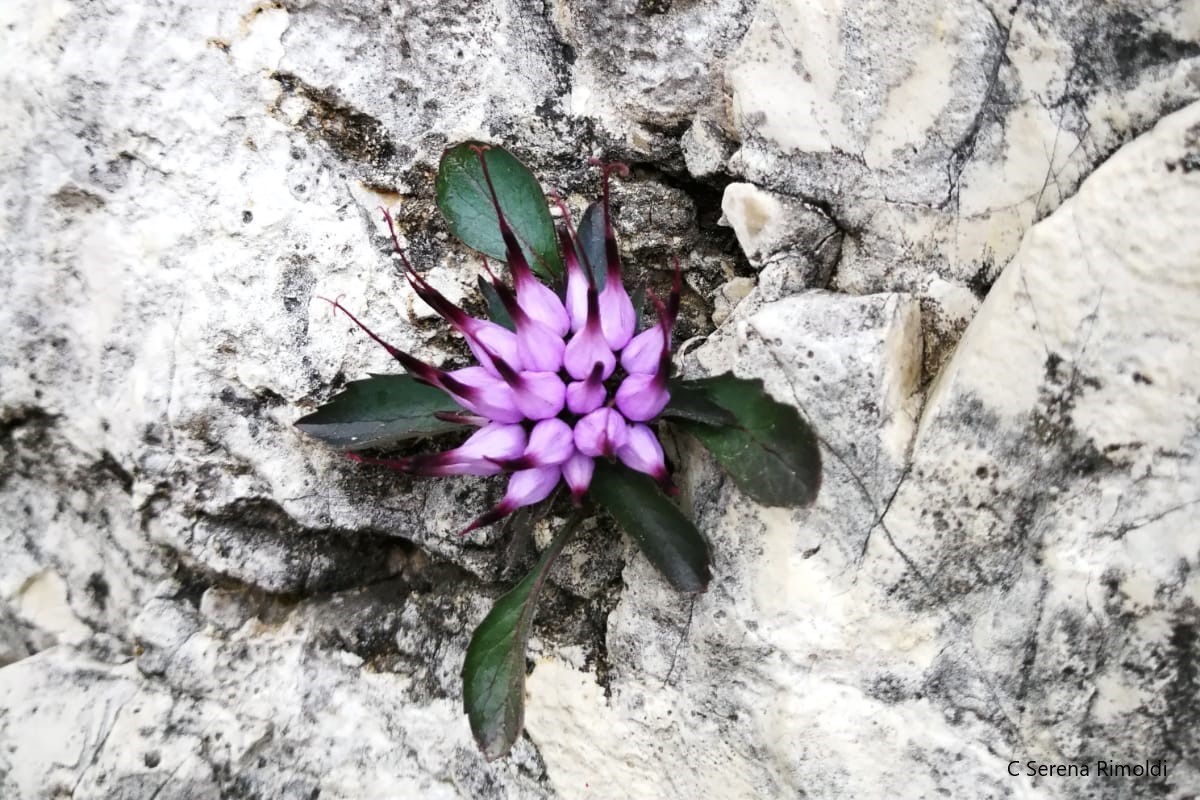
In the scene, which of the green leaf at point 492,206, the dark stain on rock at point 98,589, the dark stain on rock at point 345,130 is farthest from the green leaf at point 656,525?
the dark stain on rock at point 98,589

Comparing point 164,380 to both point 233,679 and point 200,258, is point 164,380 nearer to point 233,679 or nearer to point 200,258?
point 200,258

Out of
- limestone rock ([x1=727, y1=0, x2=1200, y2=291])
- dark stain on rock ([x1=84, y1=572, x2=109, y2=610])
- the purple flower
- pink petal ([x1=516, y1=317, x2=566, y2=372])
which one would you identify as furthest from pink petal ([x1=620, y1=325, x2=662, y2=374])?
dark stain on rock ([x1=84, y1=572, x2=109, y2=610])

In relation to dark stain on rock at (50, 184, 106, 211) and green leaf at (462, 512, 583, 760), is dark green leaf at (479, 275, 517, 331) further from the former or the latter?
dark stain on rock at (50, 184, 106, 211)

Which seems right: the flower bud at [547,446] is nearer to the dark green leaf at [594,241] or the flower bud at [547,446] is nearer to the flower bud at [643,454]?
the flower bud at [643,454]

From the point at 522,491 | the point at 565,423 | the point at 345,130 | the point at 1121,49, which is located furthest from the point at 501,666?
the point at 1121,49

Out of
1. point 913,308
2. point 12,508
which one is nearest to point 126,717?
point 12,508

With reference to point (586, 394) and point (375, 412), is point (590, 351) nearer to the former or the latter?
point (586, 394)

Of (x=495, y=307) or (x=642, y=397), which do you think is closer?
(x=642, y=397)
